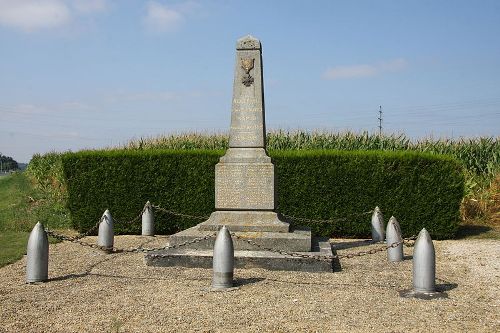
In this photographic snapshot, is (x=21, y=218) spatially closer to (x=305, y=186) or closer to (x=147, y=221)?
(x=147, y=221)

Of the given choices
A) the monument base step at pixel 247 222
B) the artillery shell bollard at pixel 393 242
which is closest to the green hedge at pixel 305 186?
the artillery shell bollard at pixel 393 242

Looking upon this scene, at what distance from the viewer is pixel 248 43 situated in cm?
962

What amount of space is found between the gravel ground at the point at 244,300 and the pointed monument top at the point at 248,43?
13.3 feet

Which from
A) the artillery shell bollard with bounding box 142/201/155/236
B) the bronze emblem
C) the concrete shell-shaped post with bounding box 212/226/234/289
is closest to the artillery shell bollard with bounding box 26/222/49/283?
the concrete shell-shaped post with bounding box 212/226/234/289

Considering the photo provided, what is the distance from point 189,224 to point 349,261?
5084mm

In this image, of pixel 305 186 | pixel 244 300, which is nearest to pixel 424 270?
pixel 244 300

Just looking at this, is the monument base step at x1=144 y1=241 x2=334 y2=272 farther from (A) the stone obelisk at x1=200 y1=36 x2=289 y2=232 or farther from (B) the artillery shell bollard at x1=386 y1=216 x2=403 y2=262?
(B) the artillery shell bollard at x1=386 y1=216 x2=403 y2=262

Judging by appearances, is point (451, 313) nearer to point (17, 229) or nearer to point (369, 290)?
point (369, 290)

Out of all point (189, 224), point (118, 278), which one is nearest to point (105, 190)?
point (189, 224)

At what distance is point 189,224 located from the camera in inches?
516

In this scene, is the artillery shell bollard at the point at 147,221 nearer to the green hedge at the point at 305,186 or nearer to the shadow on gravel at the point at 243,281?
the green hedge at the point at 305,186

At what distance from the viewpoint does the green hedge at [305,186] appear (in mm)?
12477

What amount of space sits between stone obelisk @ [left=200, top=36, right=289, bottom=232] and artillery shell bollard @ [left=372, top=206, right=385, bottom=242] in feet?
10.0

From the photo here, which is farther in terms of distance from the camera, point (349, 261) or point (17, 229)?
point (17, 229)
